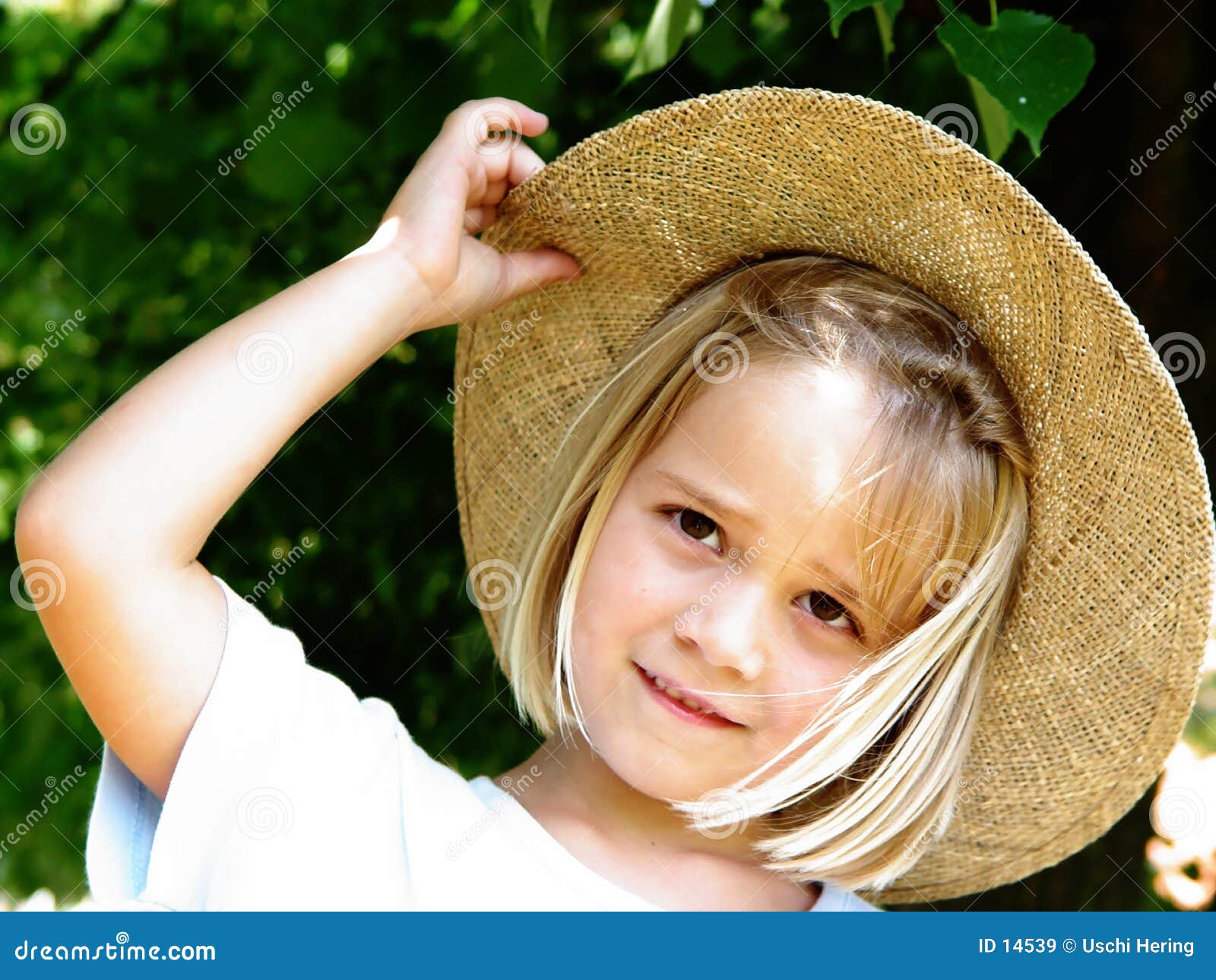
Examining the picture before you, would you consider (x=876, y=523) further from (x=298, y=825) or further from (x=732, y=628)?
(x=298, y=825)

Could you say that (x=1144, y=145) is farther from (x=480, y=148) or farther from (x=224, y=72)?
(x=224, y=72)

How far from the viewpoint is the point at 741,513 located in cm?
120

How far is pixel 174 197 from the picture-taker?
83.4 inches

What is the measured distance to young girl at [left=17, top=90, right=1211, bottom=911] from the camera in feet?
3.53

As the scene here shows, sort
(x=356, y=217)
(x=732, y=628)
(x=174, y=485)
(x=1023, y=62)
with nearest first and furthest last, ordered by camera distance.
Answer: (x=174, y=485), (x=732, y=628), (x=1023, y=62), (x=356, y=217)

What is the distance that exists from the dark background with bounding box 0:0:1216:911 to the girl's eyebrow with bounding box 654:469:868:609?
2.40 feet

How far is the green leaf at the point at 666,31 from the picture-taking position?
1431mm

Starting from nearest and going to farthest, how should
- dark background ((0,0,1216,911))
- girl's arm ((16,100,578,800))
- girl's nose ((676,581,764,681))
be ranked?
girl's arm ((16,100,578,800)) < girl's nose ((676,581,764,681)) < dark background ((0,0,1216,911))

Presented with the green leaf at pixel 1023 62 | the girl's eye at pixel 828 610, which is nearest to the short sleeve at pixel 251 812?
the girl's eye at pixel 828 610

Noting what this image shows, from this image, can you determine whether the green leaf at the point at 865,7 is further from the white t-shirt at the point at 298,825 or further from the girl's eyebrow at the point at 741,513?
the white t-shirt at the point at 298,825

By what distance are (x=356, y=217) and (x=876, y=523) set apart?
121cm

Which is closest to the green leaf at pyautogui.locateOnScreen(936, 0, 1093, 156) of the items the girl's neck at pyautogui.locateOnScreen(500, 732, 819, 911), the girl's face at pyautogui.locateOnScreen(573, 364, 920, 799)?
the girl's face at pyautogui.locateOnScreen(573, 364, 920, 799)

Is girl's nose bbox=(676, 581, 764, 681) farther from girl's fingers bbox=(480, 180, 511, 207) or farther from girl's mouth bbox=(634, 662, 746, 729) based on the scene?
girl's fingers bbox=(480, 180, 511, 207)

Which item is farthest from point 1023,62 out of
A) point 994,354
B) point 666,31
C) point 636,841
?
point 636,841
